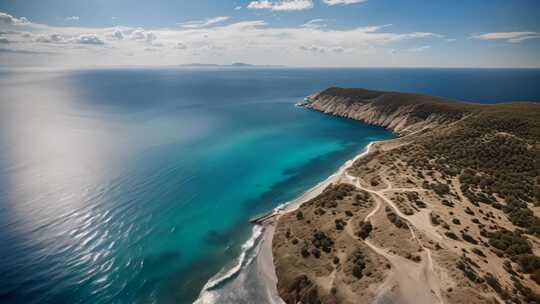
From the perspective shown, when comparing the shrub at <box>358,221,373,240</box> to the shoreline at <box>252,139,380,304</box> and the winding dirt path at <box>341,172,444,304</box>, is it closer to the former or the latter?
the winding dirt path at <box>341,172,444,304</box>

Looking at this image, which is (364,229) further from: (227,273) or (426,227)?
(227,273)

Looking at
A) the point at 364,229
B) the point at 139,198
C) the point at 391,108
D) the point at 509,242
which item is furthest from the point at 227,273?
the point at 391,108

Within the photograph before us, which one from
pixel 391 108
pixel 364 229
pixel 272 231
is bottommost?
pixel 272 231

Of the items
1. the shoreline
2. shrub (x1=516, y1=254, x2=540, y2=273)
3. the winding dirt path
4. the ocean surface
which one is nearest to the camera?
the winding dirt path

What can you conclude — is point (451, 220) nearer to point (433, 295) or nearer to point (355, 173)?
point (433, 295)

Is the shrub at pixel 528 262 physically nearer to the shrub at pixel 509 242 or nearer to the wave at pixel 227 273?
the shrub at pixel 509 242

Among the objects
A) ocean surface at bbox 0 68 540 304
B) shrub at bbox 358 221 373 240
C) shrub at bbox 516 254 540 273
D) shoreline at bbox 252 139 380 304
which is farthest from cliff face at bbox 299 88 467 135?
shrub at bbox 358 221 373 240
